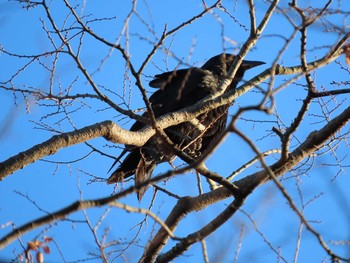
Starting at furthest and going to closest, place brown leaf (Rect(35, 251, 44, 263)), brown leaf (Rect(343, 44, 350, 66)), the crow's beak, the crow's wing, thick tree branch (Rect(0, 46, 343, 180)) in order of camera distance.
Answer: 1. the crow's beak
2. the crow's wing
3. brown leaf (Rect(343, 44, 350, 66))
4. thick tree branch (Rect(0, 46, 343, 180))
5. brown leaf (Rect(35, 251, 44, 263))

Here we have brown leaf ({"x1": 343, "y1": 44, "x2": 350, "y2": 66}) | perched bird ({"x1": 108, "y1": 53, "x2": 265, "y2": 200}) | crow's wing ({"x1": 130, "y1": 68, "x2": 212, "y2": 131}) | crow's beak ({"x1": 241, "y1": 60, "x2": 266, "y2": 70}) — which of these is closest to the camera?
brown leaf ({"x1": 343, "y1": 44, "x2": 350, "y2": 66})

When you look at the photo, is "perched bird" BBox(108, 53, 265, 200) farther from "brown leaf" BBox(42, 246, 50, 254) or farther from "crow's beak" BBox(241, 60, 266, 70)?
"brown leaf" BBox(42, 246, 50, 254)

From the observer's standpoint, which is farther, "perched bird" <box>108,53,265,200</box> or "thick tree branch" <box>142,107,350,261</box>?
"perched bird" <box>108,53,265,200</box>

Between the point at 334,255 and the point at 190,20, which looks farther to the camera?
the point at 190,20

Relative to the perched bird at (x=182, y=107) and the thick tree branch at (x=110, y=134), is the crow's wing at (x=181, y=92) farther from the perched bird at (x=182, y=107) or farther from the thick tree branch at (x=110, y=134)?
the thick tree branch at (x=110, y=134)

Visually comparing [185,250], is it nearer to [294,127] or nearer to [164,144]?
[164,144]

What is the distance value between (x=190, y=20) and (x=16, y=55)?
1421 mm

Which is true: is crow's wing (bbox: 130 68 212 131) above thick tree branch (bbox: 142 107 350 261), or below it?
above

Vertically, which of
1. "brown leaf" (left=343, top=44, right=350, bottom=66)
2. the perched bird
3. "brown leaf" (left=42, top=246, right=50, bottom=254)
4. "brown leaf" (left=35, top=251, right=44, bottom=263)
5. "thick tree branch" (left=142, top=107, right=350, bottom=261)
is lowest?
"brown leaf" (left=35, top=251, right=44, bottom=263)

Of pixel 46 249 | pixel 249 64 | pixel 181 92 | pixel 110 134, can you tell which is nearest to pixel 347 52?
pixel 110 134

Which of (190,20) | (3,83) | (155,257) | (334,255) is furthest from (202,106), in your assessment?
(334,255)

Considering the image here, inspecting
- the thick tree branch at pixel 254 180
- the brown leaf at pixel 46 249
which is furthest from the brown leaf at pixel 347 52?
the brown leaf at pixel 46 249

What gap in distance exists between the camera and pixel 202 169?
389cm


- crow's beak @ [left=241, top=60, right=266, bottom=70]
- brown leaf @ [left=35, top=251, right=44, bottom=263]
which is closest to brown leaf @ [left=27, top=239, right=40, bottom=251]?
brown leaf @ [left=35, top=251, right=44, bottom=263]
